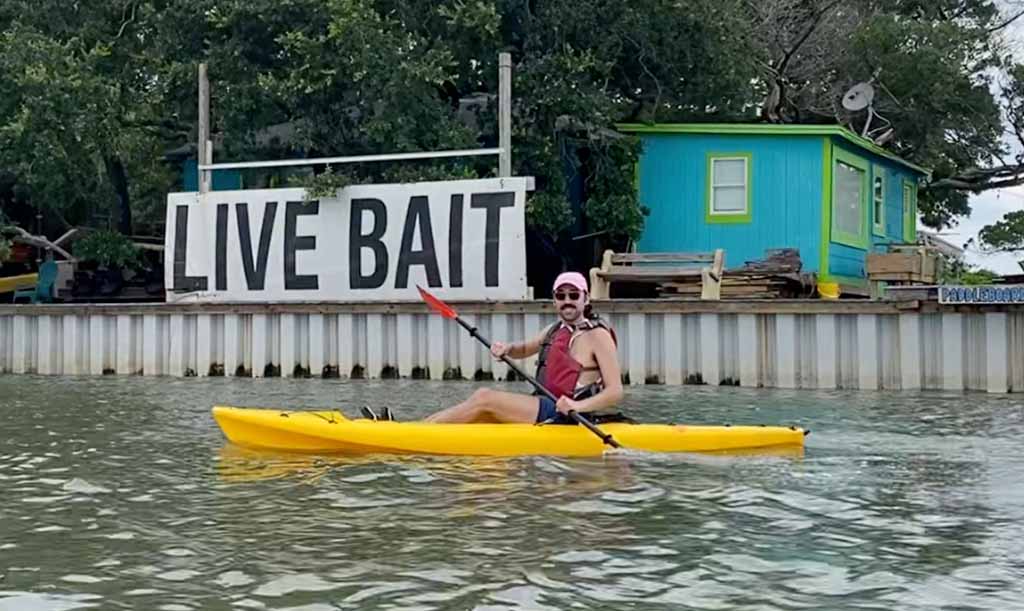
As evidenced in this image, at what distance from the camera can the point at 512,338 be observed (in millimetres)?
15695

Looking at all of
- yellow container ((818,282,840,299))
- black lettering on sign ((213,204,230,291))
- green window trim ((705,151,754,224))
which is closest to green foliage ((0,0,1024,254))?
green window trim ((705,151,754,224))

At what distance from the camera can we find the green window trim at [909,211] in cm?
2375

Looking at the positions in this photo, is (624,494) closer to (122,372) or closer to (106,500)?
(106,500)

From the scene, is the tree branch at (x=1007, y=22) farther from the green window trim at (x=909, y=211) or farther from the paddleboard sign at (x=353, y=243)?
the paddleboard sign at (x=353, y=243)

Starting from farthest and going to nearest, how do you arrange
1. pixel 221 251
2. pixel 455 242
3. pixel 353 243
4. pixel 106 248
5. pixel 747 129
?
pixel 106 248 → pixel 747 129 → pixel 221 251 → pixel 353 243 → pixel 455 242

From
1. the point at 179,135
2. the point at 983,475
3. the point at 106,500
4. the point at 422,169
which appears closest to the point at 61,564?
the point at 106,500

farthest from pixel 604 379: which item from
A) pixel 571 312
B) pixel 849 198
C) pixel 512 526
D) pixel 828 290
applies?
pixel 849 198

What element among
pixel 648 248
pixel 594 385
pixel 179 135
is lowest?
pixel 594 385

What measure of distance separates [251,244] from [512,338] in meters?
4.32

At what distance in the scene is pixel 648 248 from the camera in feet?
66.3

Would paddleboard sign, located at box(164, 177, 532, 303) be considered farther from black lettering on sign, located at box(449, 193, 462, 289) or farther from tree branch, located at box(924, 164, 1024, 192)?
tree branch, located at box(924, 164, 1024, 192)

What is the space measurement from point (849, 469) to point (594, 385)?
5.82ft

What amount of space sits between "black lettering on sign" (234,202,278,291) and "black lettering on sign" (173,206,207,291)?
71 cm

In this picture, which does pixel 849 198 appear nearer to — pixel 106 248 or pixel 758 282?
pixel 758 282
